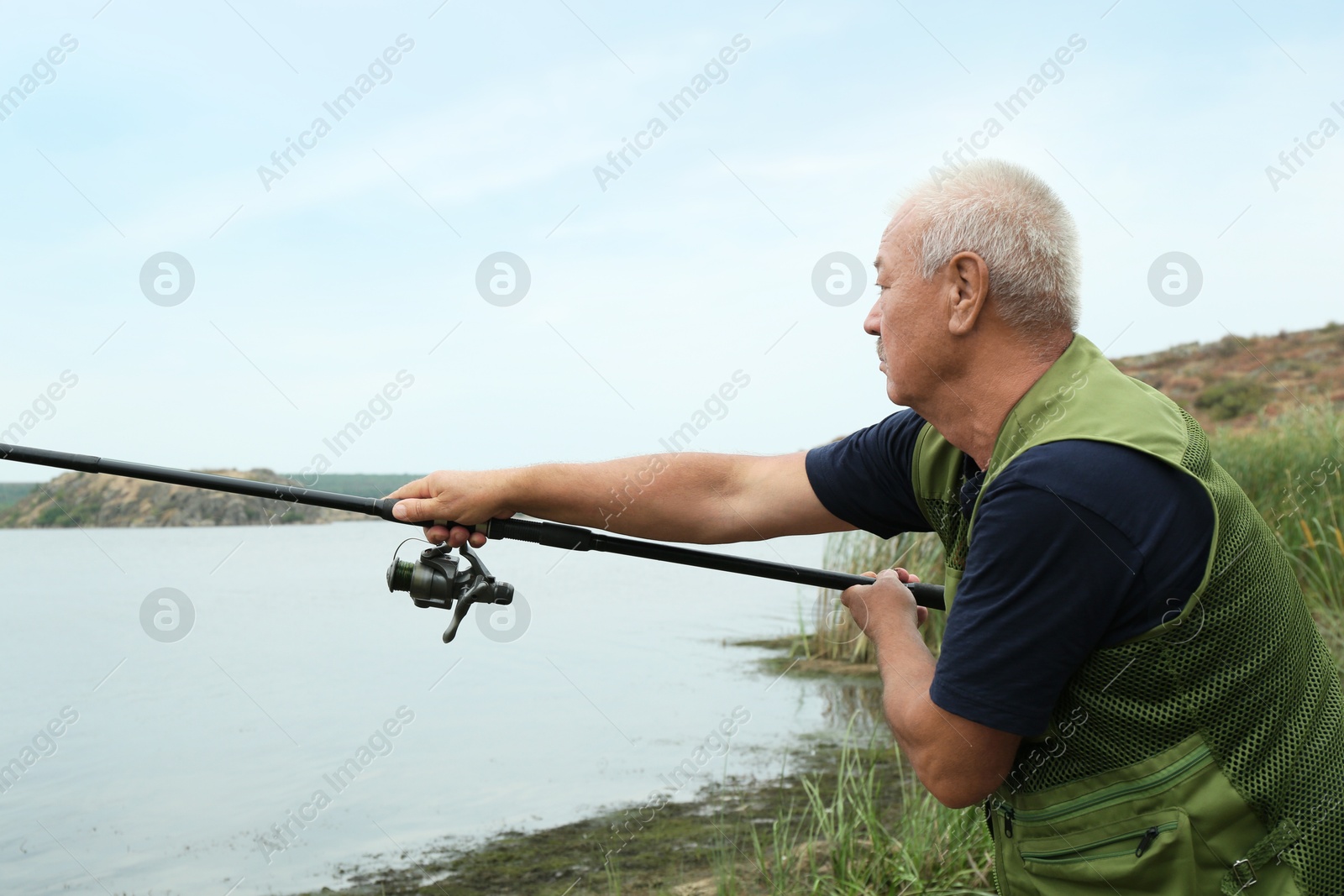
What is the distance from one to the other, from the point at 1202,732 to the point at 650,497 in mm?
1543

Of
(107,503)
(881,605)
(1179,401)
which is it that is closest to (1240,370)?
(1179,401)

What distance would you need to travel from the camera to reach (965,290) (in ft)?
6.40

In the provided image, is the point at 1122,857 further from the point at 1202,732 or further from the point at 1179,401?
the point at 1179,401

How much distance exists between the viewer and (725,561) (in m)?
2.74

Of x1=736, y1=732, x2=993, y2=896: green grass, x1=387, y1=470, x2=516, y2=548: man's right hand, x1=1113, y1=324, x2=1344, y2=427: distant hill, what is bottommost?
x1=736, y1=732, x2=993, y2=896: green grass

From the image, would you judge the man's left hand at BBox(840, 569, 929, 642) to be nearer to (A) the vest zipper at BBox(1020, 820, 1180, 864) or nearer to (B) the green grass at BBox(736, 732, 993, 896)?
(A) the vest zipper at BBox(1020, 820, 1180, 864)

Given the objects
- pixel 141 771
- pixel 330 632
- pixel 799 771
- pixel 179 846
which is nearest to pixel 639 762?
pixel 799 771

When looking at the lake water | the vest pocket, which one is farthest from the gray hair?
the lake water

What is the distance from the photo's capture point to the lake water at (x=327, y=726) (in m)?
6.02

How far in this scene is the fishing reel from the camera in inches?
101

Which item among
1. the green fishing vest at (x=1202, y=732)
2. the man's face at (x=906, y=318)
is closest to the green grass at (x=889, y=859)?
the green fishing vest at (x=1202, y=732)

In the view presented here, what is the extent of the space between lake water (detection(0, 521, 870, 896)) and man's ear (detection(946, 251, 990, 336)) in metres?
4.11

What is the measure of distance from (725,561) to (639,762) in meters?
5.08

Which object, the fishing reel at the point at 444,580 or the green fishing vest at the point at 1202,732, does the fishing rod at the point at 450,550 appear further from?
the green fishing vest at the point at 1202,732
